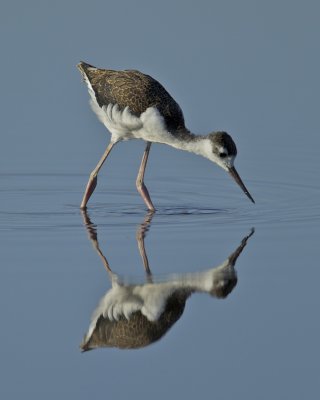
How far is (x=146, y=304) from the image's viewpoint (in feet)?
29.5

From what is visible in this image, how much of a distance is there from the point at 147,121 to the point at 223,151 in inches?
36.7

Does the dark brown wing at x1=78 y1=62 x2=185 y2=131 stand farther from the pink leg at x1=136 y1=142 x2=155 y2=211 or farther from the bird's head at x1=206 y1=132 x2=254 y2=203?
the pink leg at x1=136 y1=142 x2=155 y2=211

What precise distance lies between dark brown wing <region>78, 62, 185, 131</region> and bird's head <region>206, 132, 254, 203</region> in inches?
20.6

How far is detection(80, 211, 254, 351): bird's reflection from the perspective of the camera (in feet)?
27.6

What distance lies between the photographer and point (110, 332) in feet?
28.0

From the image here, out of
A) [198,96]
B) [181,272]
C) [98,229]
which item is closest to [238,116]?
[198,96]

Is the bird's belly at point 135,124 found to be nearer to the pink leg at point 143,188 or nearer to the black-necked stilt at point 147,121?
the black-necked stilt at point 147,121

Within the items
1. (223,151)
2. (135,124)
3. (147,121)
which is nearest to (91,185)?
(135,124)

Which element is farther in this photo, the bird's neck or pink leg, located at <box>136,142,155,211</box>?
the bird's neck

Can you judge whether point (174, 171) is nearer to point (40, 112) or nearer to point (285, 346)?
point (40, 112)

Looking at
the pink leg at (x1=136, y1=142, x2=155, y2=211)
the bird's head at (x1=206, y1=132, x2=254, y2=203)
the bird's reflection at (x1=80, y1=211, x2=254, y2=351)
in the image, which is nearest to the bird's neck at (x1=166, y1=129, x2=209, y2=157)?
the bird's head at (x1=206, y1=132, x2=254, y2=203)

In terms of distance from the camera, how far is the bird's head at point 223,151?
12.3 metres

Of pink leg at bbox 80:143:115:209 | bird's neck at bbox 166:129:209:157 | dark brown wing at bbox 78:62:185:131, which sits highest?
dark brown wing at bbox 78:62:185:131

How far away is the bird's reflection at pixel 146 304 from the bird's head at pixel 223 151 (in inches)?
93.2
